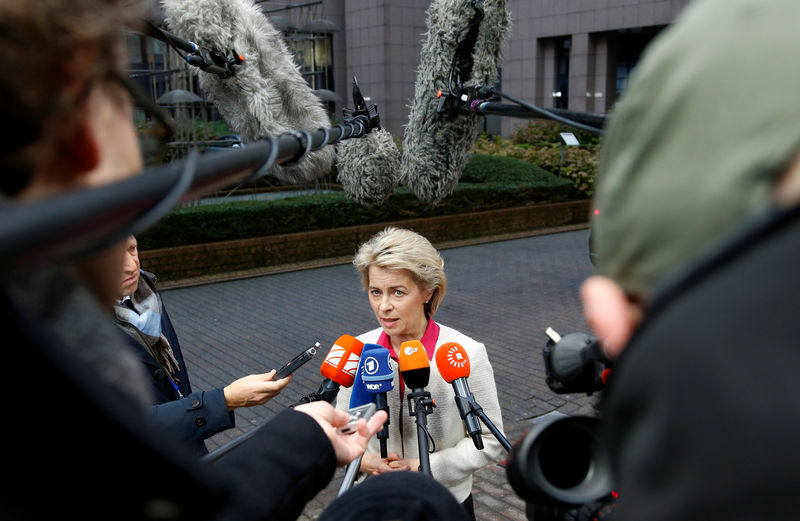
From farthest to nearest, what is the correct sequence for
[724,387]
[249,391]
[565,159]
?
[565,159], [249,391], [724,387]

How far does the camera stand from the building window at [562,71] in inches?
1110

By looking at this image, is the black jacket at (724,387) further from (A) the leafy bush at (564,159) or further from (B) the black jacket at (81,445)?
(A) the leafy bush at (564,159)

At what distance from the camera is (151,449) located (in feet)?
1.97

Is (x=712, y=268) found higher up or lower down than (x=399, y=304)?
higher up

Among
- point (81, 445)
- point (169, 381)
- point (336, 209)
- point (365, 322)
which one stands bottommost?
point (365, 322)

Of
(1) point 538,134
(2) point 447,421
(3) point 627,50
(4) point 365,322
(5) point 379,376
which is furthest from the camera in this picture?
(3) point 627,50

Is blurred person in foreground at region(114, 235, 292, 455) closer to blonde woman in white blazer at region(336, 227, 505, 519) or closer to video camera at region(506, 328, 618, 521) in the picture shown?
blonde woman in white blazer at region(336, 227, 505, 519)

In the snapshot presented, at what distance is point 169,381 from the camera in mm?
2881

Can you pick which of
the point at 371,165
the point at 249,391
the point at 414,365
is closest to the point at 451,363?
the point at 414,365

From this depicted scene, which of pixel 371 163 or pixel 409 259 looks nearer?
pixel 409 259

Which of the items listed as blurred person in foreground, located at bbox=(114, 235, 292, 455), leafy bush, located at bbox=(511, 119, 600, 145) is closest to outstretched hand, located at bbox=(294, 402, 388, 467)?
blurred person in foreground, located at bbox=(114, 235, 292, 455)

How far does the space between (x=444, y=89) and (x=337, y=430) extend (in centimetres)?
204

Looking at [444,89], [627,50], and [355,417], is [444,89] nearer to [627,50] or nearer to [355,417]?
[355,417]

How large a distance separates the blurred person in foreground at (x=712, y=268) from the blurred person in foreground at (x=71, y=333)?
45cm
